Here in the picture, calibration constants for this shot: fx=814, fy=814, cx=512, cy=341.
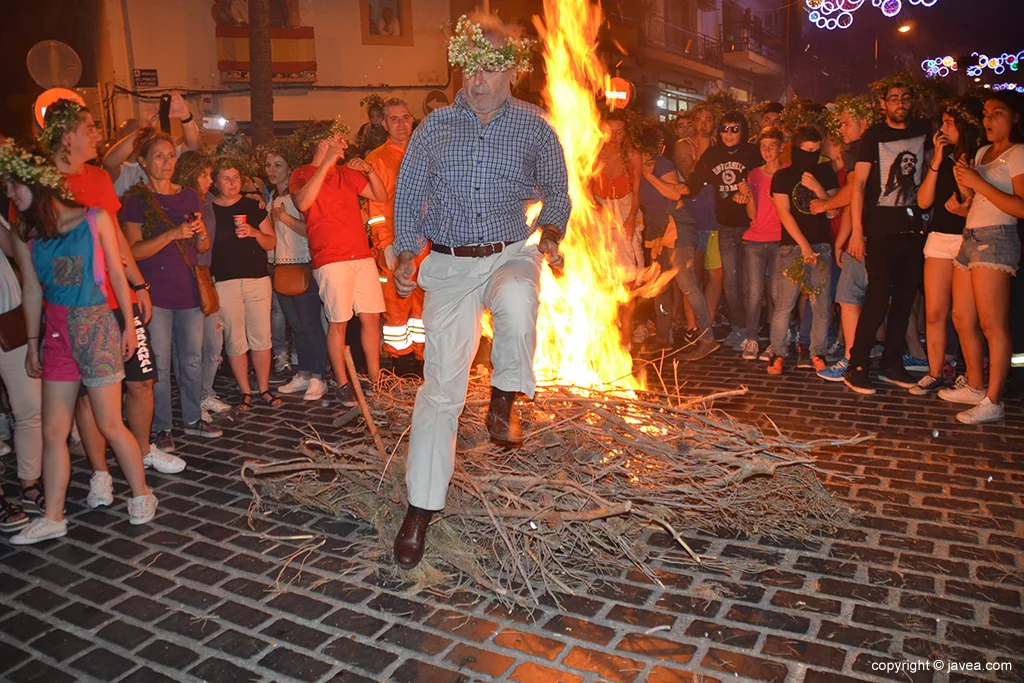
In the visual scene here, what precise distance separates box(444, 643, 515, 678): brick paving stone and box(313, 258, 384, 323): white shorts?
470 cm

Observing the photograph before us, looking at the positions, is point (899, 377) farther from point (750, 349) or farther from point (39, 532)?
point (39, 532)

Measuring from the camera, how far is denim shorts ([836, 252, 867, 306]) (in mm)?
8195

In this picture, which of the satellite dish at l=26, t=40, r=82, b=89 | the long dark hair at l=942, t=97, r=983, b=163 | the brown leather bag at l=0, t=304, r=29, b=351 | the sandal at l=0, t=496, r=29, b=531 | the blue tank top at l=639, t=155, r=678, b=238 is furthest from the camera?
the satellite dish at l=26, t=40, r=82, b=89

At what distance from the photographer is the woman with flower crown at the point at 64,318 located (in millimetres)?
4988

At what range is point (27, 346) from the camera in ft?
17.1

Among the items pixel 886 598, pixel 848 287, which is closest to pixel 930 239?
pixel 848 287

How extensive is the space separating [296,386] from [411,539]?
15.4 feet

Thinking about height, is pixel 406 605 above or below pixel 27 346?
below

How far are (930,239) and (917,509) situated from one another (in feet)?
11.1

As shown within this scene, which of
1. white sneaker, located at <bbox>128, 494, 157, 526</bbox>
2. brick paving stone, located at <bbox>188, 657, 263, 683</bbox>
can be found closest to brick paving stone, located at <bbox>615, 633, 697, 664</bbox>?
brick paving stone, located at <bbox>188, 657, 263, 683</bbox>

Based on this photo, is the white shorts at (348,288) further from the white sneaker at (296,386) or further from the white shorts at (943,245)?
the white shorts at (943,245)

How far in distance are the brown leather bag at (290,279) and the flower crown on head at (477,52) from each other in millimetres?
4519

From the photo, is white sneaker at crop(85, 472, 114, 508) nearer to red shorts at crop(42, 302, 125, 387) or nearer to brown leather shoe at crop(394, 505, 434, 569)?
red shorts at crop(42, 302, 125, 387)

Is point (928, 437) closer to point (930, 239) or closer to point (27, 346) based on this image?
point (930, 239)
